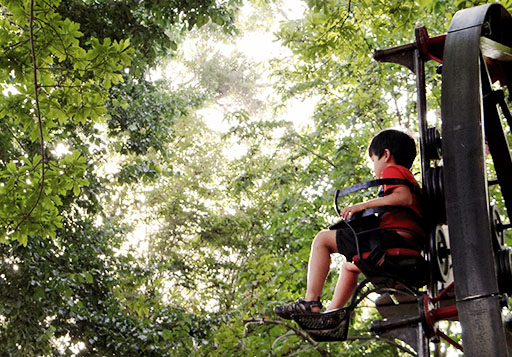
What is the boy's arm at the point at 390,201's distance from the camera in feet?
8.23

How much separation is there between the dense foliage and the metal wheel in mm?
1323

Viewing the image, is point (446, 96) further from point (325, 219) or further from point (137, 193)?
point (137, 193)

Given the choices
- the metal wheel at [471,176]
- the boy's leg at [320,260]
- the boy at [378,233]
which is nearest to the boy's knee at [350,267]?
the boy at [378,233]

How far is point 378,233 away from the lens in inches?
98.5

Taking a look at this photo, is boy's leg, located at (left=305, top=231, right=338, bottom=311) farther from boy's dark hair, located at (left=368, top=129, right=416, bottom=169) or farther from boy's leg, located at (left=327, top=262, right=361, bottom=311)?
boy's dark hair, located at (left=368, top=129, right=416, bottom=169)

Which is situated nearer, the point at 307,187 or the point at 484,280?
the point at 484,280

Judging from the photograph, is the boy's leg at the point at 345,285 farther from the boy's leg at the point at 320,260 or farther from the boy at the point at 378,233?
the boy's leg at the point at 320,260

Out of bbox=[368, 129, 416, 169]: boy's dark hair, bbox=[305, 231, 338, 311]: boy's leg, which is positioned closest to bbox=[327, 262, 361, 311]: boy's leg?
bbox=[305, 231, 338, 311]: boy's leg

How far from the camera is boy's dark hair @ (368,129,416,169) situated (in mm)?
2855

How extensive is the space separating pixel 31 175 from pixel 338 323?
251cm

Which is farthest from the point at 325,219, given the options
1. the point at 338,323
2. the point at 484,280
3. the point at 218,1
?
the point at 484,280

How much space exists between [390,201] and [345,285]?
0.60 m

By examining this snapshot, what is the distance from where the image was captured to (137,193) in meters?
13.3

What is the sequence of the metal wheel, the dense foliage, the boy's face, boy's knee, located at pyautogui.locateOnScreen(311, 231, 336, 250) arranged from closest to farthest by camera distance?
the metal wheel < boy's knee, located at pyautogui.locateOnScreen(311, 231, 336, 250) < the boy's face < the dense foliage
